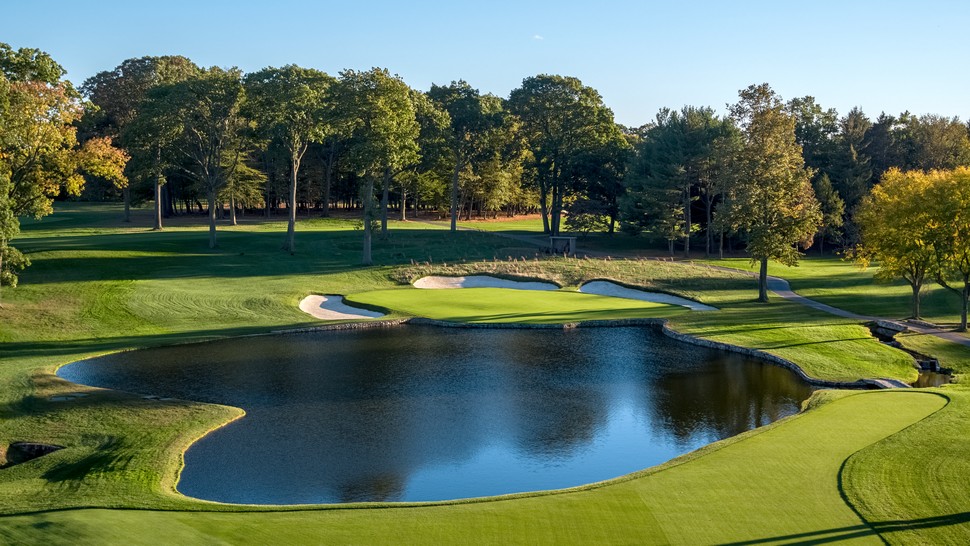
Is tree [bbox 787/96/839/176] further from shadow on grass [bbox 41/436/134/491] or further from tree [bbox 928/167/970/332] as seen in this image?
shadow on grass [bbox 41/436/134/491]

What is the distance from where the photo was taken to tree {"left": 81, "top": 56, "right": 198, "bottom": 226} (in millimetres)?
59188

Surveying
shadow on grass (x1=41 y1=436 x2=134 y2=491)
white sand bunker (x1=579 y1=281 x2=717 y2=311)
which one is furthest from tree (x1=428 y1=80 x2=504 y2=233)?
shadow on grass (x1=41 y1=436 x2=134 y2=491)

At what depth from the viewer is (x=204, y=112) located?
5788 cm

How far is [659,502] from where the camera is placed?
56.3 ft

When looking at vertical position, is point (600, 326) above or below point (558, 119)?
below

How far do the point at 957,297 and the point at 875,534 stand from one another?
142 ft

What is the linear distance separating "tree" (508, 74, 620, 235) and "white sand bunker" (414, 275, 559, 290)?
21.6 meters

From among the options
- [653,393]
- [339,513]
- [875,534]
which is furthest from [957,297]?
[339,513]

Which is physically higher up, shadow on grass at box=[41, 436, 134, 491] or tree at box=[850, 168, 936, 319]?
tree at box=[850, 168, 936, 319]

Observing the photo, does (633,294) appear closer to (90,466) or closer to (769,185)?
(769,185)

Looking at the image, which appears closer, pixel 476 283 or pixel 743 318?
pixel 743 318

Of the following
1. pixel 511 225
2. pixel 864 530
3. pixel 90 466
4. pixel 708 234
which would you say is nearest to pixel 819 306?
pixel 708 234

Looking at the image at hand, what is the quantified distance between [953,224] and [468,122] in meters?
46.5

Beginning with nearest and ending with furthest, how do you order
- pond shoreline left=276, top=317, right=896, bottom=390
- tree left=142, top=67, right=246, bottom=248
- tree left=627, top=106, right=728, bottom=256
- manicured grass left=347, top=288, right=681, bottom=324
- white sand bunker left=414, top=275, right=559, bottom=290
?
pond shoreline left=276, top=317, right=896, bottom=390
manicured grass left=347, top=288, right=681, bottom=324
white sand bunker left=414, top=275, right=559, bottom=290
tree left=142, top=67, right=246, bottom=248
tree left=627, top=106, right=728, bottom=256
